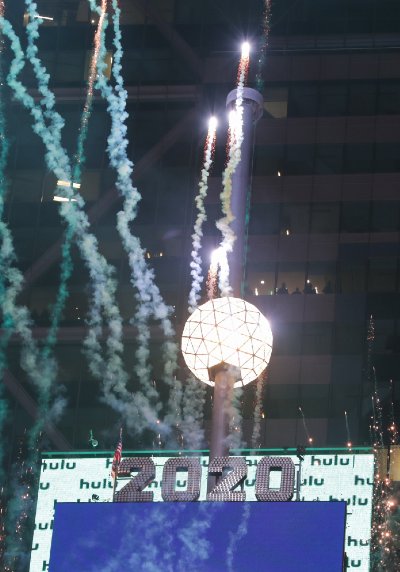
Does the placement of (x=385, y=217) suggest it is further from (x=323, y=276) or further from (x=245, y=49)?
(x=245, y=49)

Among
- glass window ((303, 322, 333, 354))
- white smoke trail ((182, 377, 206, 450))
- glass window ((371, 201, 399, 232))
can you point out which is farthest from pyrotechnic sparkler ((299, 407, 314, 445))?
glass window ((371, 201, 399, 232))

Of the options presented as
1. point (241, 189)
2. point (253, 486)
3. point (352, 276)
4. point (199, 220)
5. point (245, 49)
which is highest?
point (245, 49)

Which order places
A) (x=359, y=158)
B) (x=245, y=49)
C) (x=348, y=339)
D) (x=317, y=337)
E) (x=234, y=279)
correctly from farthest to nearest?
(x=359, y=158) < (x=317, y=337) < (x=348, y=339) < (x=245, y=49) < (x=234, y=279)

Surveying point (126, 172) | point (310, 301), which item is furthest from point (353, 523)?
point (126, 172)

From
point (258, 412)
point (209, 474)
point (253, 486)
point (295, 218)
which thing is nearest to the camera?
point (209, 474)

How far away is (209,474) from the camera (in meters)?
35.6

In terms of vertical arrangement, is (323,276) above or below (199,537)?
above

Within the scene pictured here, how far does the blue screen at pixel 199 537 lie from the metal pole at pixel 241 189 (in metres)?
5.90

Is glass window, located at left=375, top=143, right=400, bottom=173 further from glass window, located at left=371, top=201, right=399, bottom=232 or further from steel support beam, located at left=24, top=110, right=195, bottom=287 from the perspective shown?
steel support beam, located at left=24, top=110, right=195, bottom=287

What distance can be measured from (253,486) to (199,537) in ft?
14.2

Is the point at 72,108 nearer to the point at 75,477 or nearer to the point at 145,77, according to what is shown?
the point at 145,77

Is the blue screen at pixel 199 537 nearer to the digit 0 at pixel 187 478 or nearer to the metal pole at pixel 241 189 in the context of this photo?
the digit 0 at pixel 187 478

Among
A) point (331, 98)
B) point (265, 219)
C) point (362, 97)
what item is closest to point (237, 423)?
point (265, 219)

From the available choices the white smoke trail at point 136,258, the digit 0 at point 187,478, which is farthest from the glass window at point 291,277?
the digit 0 at point 187,478
